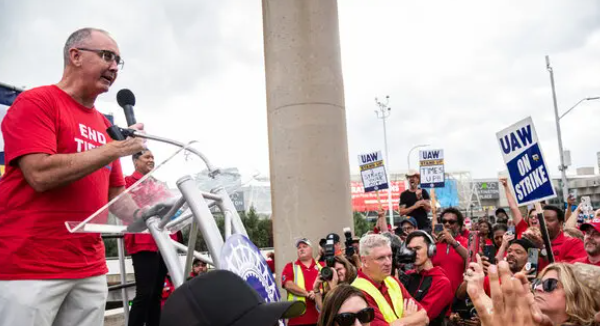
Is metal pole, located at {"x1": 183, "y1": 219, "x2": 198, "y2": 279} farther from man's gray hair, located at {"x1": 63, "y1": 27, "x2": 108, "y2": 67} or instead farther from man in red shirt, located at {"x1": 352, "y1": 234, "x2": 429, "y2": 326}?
man in red shirt, located at {"x1": 352, "y1": 234, "x2": 429, "y2": 326}

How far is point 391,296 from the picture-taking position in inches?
188

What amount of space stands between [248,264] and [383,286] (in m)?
2.81

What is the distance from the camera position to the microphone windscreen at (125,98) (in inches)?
98.1

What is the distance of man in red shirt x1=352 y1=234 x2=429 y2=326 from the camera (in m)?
4.55

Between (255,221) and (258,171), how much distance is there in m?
32.5

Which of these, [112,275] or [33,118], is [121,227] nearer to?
[33,118]

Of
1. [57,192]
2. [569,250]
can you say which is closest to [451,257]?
[569,250]

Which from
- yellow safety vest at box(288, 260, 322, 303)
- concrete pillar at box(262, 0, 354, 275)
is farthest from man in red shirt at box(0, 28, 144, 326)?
concrete pillar at box(262, 0, 354, 275)

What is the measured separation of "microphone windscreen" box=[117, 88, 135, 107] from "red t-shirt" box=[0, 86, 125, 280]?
21 cm

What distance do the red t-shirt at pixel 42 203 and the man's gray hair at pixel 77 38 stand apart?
18 cm

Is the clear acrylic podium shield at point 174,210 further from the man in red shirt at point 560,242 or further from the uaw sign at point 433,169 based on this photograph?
the uaw sign at point 433,169

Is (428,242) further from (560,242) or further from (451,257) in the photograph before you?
(560,242)

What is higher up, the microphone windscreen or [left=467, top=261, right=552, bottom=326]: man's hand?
the microphone windscreen

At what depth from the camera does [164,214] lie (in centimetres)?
243
